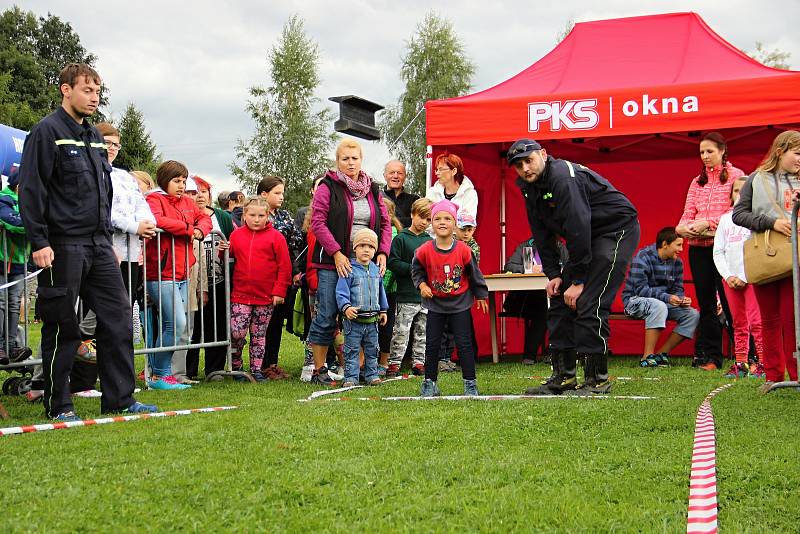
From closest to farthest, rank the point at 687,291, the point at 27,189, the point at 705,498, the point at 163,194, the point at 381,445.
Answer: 1. the point at 705,498
2. the point at 381,445
3. the point at 27,189
4. the point at 163,194
5. the point at 687,291

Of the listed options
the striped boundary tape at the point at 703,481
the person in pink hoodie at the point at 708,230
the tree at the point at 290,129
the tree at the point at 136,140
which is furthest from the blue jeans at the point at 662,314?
the tree at the point at 136,140

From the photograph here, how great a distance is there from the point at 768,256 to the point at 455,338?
86.5 inches

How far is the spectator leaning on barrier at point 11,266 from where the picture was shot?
6.32 meters

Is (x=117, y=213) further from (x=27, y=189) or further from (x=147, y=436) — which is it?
(x=147, y=436)

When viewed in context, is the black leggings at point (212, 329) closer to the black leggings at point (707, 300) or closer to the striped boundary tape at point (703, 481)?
the black leggings at point (707, 300)

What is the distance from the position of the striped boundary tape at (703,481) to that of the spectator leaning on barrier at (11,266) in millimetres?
4363

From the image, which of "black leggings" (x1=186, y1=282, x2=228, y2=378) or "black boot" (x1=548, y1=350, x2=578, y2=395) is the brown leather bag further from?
"black leggings" (x1=186, y1=282, x2=228, y2=378)

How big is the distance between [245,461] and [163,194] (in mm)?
4364

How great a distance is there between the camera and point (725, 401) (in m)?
5.92

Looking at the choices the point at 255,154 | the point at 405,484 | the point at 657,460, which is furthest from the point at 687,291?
the point at 255,154

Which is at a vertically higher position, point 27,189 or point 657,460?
point 27,189

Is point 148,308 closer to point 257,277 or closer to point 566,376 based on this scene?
point 257,277

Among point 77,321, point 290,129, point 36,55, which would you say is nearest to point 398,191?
point 77,321

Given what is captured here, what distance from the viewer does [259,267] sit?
8562 millimetres
